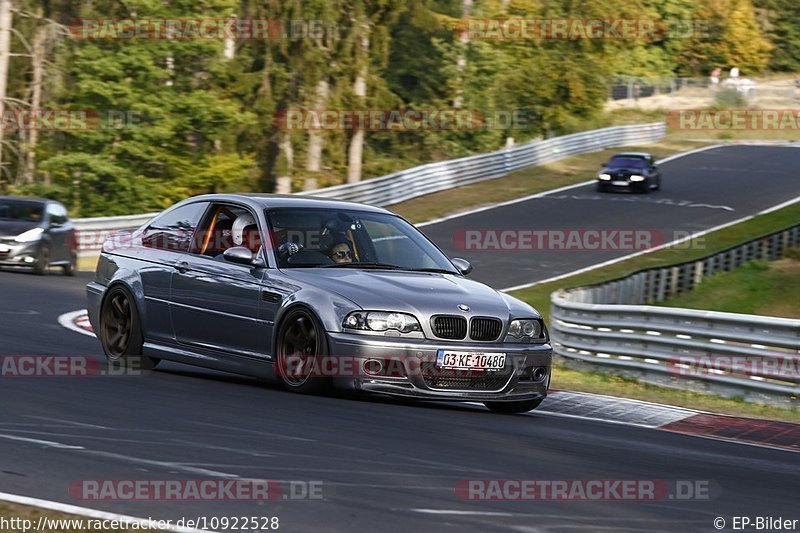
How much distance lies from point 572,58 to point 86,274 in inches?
1748

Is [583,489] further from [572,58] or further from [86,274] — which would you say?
[572,58]

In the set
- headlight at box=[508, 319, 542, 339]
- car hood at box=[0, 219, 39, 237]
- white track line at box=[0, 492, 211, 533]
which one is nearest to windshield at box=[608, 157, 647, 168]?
car hood at box=[0, 219, 39, 237]

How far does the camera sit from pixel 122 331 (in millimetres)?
11828

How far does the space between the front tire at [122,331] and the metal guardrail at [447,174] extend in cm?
1906

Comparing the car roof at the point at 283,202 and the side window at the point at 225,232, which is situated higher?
the car roof at the point at 283,202

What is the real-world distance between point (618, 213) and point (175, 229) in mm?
30224

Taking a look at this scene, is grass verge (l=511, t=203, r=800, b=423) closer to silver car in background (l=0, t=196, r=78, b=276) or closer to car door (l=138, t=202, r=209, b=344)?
car door (l=138, t=202, r=209, b=344)

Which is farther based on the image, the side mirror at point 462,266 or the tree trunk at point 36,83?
the tree trunk at point 36,83

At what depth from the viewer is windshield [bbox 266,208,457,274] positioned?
1062cm

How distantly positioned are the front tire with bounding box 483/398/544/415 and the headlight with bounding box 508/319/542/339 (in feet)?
1.65

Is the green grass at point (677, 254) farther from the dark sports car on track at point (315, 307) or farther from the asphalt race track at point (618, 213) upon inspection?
the dark sports car on track at point (315, 307)

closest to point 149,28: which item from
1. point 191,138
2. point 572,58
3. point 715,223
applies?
point 191,138

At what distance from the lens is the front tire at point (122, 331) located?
1162cm

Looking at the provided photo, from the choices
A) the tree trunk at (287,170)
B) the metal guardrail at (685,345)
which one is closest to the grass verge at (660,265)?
the metal guardrail at (685,345)
